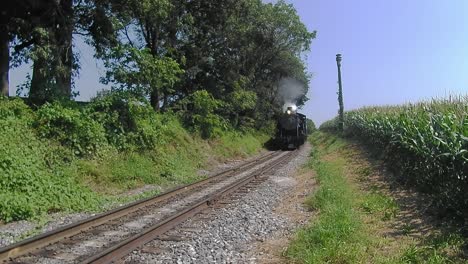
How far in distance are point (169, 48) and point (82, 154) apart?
47.2 feet

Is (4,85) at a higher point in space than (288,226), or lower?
higher

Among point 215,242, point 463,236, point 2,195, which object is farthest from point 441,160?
point 2,195

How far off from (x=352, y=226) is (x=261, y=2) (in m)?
40.2

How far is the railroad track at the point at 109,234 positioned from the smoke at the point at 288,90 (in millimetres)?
48855

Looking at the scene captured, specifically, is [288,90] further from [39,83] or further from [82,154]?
[82,154]

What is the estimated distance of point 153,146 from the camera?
19281 mm

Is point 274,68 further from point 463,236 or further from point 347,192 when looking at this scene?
point 463,236

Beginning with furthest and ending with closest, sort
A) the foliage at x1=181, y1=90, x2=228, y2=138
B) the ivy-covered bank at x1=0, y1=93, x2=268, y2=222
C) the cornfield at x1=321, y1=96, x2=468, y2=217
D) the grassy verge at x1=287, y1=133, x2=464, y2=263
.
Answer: the foliage at x1=181, y1=90, x2=228, y2=138 → the ivy-covered bank at x1=0, y1=93, x2=268, y2=222 → the cornfield at x1=321, y1=96, x2=468, y2=217 → the grassy verge at x1=287, y1=133, x2=464, y2=263

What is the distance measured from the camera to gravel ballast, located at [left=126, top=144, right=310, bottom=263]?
278 inches

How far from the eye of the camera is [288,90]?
6406cm

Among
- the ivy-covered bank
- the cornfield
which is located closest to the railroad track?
the ivy-covered bank

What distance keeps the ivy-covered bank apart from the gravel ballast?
348cm

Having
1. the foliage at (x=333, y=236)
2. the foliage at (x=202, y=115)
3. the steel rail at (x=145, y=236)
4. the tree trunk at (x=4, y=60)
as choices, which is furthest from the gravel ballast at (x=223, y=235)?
the foliage at (x=202, y=115)

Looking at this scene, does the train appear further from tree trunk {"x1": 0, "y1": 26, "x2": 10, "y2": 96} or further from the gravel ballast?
the gravel ballast
